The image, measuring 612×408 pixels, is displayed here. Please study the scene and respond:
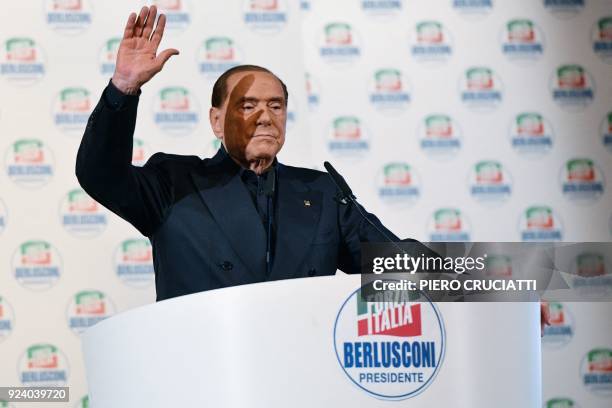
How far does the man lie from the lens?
2398mm

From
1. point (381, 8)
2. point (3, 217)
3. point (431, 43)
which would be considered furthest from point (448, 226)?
point (3, 217)

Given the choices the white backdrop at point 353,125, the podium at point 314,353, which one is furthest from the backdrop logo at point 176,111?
the podium at point 314,353

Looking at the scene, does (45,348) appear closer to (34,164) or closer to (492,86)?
(34,164)

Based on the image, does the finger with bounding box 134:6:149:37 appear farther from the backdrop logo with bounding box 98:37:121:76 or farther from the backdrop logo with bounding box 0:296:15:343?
the backdrop logo with bounding box 0:296:15:343

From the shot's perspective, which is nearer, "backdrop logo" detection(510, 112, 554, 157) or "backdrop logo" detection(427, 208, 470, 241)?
"backdrop logo" detection(427, 208, 470, 241)

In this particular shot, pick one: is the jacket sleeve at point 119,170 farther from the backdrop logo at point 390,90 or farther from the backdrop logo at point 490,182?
the backdrop logo at point 490,182

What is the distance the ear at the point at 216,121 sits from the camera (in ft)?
10.1

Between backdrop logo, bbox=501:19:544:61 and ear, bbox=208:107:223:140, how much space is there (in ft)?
4.15

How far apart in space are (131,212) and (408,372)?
133 cm

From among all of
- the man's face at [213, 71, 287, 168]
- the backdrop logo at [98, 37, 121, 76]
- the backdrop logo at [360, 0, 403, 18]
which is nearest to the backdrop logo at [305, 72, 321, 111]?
the backdrop logo at [360, 0, 403, 18]

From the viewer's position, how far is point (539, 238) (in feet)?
12.2

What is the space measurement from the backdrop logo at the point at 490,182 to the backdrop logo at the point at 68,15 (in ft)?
5.02

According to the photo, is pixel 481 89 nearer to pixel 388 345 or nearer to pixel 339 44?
pixel 339 44

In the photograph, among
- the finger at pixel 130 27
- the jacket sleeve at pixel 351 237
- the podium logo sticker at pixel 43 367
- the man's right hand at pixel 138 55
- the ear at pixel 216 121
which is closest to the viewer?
the man's right hand at pixel 138 55
